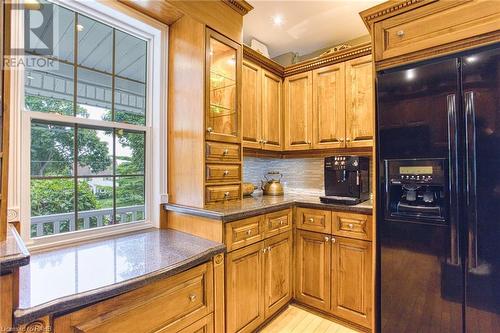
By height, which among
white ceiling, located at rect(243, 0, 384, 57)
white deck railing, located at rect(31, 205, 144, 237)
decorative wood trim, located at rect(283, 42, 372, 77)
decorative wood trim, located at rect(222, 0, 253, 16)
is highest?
white ceiling, located at rect(243, 0, 384, 57)

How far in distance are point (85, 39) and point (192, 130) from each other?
0.92m

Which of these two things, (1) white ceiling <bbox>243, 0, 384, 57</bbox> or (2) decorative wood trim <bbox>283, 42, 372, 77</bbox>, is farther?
(2) decorative wood trim <bbox>283, 42, 372, 77</bbox>

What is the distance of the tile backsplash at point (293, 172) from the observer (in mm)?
2870

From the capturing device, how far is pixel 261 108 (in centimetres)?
261

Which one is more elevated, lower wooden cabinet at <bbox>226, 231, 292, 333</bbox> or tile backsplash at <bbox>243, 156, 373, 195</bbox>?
tile backsplash at <bbox>243, 156, 373, 195</bbox>

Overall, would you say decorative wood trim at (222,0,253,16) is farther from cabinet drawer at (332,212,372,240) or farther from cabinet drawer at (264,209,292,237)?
cabinet drawer at (332,212,372,240)

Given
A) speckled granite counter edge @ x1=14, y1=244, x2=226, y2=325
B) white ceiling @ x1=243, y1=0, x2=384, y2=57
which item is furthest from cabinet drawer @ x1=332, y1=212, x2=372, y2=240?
white ceiling @ x1=243, y1=0, x2=384, y2=57

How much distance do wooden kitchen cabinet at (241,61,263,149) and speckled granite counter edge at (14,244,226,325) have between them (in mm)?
1448

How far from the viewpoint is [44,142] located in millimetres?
1507

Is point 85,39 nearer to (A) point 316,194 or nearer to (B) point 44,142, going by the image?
(B) point 44,142

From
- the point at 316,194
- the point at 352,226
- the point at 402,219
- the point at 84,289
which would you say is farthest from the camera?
the point at 316,194

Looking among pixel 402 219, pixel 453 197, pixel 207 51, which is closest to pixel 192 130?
pixel 207 51

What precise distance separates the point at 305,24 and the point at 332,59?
433 mm

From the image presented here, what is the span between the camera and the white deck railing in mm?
1489
